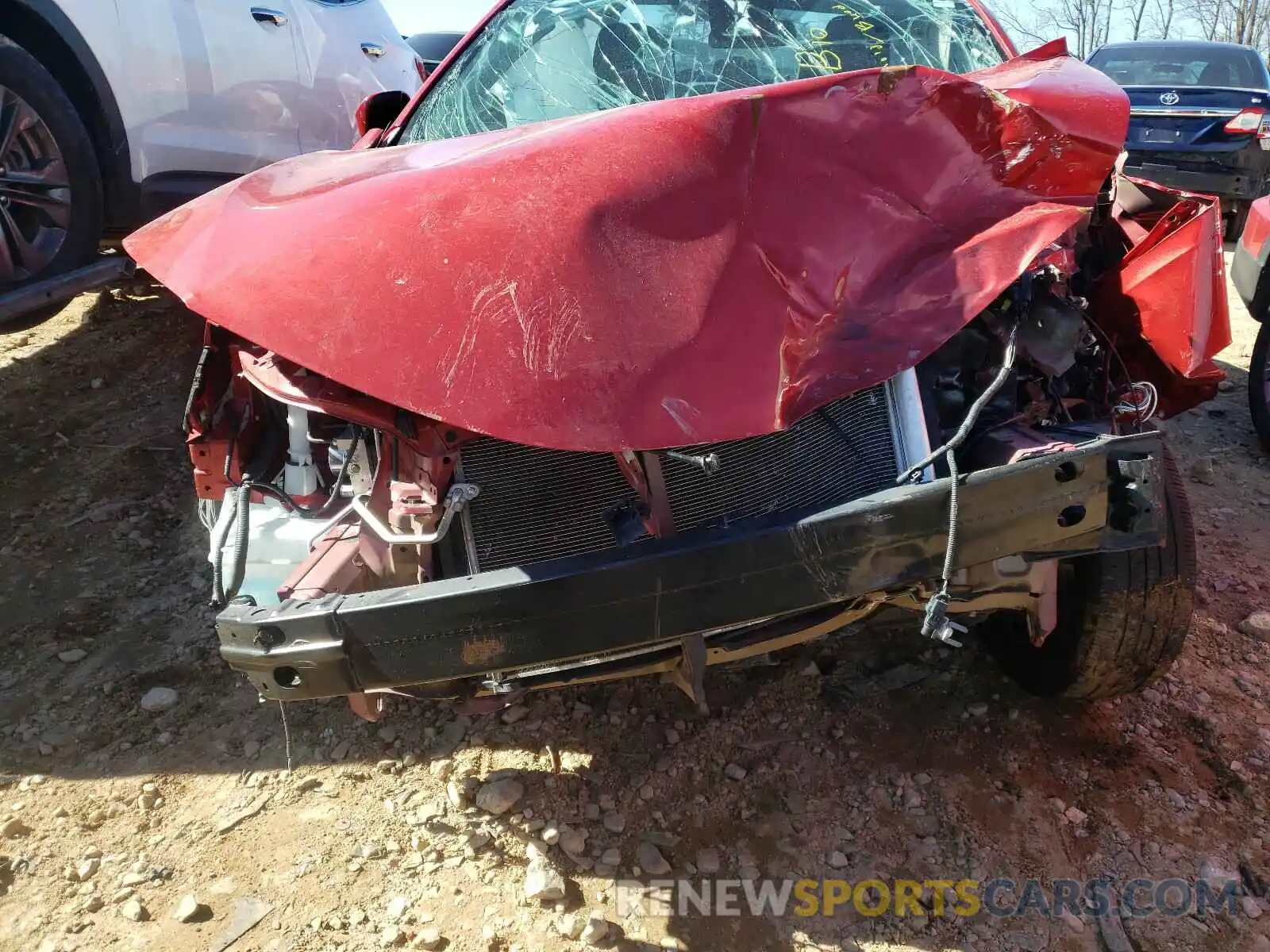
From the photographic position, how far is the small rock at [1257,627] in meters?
2.72

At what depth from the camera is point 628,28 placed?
2.85m

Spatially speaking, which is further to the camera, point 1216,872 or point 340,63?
point 340,63

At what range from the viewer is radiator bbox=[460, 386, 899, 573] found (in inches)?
74.3

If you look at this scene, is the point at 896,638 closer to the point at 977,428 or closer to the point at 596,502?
the point at 977,428

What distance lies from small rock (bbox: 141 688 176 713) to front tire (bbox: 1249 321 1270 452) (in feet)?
14.2

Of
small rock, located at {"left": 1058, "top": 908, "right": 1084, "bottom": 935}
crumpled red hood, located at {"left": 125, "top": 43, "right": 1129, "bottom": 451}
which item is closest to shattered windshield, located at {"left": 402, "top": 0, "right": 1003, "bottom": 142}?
crumpled red hood, located at {"left": 125, "top": 43, "right": 1129, "bottom": 451}

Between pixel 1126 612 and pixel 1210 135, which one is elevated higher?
pixel 1126 612

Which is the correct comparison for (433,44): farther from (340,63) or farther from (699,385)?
(699,385)

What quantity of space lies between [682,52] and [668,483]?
5.11 feet

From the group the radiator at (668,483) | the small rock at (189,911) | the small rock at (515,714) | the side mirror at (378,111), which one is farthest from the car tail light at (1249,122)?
the small rock at (189,911)

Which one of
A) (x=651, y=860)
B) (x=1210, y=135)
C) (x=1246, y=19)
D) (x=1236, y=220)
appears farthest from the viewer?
(x=1246, y=19)

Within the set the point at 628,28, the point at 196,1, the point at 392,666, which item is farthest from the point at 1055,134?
the point at 196,1

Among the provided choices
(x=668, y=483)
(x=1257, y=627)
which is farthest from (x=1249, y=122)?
(x=668, y=483)

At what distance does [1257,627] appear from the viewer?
2.74m
